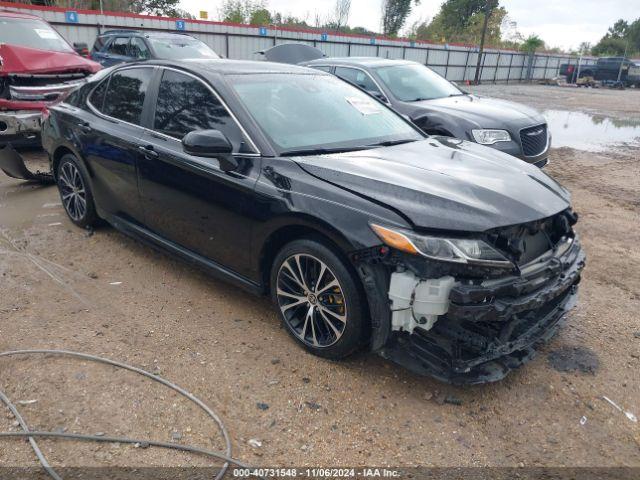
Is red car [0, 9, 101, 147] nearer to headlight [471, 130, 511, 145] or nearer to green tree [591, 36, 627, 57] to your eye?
headlight [471, 130, 511, 145]

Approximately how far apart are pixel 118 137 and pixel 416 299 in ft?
9.44

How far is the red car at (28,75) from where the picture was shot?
680 centimetres

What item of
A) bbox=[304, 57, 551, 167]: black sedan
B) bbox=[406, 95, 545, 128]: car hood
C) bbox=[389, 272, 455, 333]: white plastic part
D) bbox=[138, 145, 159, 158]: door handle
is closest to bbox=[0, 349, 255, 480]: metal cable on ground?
bbox=[389, 272, 455, 333]: white plastic part

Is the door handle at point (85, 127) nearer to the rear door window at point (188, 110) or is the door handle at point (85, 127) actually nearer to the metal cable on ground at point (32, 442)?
the rear door window at point (188, 110)

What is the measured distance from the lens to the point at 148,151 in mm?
3725

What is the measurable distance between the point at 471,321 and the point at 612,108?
21190 millimetres

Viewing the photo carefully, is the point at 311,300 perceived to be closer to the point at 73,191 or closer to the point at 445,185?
the point at 445,185

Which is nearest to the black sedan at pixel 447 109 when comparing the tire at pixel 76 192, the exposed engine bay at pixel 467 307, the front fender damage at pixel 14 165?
the tire at pixel 76 192

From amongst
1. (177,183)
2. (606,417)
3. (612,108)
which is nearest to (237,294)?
(177,183)

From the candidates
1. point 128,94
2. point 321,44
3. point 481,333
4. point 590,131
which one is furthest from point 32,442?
point 321,44

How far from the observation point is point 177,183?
3551mm

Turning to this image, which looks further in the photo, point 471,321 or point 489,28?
point 489,28

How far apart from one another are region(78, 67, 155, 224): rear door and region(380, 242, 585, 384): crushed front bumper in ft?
8.34

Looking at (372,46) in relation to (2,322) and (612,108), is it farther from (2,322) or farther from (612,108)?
(2,322)
